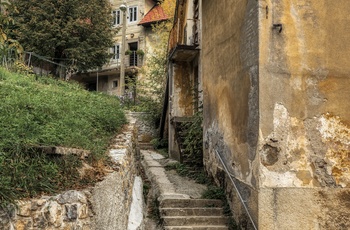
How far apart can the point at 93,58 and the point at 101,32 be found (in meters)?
1.79

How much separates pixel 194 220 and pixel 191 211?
0.83 ft

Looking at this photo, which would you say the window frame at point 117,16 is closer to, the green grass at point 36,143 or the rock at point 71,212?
the green grass at point 36,143

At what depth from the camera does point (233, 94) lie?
21.4ft

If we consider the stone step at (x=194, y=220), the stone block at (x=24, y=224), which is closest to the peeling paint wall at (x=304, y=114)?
the stone step at (x=194, y=220)

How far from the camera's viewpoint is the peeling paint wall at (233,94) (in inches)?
221

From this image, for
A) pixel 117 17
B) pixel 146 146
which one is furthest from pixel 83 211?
pixel 117 17

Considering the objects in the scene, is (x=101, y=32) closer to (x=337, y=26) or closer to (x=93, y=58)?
(x=93, y=58)

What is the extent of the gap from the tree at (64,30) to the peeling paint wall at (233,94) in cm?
1387

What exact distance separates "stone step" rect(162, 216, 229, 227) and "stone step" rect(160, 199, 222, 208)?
0.38 metres

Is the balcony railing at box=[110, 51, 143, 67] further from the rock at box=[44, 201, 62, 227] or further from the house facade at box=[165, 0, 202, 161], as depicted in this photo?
the rock at box=[44, 201, 62, 227]

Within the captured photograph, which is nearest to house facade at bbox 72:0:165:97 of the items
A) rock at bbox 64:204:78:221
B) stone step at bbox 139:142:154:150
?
stone step at bbox 139:142:154:150

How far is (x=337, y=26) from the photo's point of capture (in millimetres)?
5684

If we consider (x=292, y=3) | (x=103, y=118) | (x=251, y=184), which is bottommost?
(x=251, y=184)

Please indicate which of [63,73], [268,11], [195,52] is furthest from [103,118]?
[63,73]
